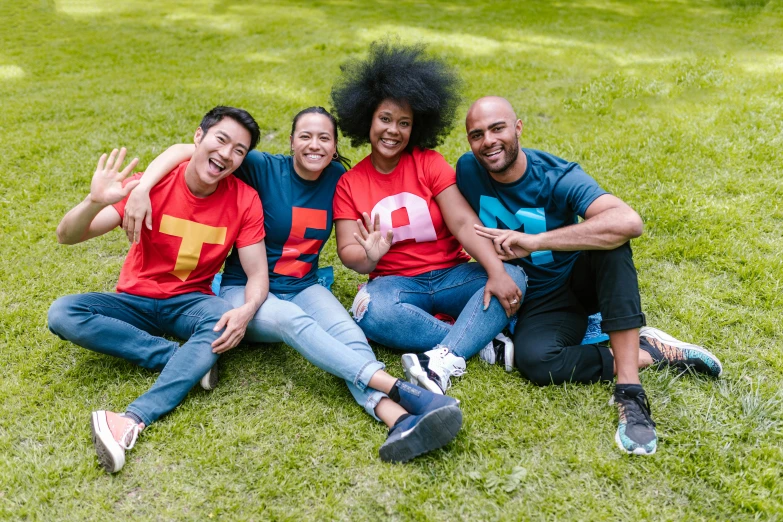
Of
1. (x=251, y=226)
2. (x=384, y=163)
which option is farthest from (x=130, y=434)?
(x=384, y=163)

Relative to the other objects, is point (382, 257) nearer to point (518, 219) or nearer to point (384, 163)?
point (384, 163)

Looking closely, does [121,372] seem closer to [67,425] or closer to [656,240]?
[67,425]

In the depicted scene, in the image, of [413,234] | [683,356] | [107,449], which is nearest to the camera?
[107,449]

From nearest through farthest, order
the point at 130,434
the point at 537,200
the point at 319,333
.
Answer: the point at 130,434 < the point at 319,333 < the point at 537,200

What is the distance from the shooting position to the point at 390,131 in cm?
341

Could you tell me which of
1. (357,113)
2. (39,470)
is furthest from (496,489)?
(357,113)

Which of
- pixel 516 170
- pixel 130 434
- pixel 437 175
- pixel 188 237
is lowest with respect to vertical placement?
pixel 130 434

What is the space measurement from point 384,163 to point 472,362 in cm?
123

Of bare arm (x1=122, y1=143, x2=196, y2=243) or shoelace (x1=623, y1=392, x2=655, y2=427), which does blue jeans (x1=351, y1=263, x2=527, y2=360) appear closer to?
shoelace (x1=623, y1=392, x2=655, y2=427)

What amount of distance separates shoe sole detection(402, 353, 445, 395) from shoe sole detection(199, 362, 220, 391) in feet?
3.22

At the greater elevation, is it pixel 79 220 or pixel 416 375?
pixel 79 220

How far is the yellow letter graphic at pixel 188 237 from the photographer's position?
3229mm

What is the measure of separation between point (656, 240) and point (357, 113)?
2396 mm

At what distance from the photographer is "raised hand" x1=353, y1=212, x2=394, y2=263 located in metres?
3.32
